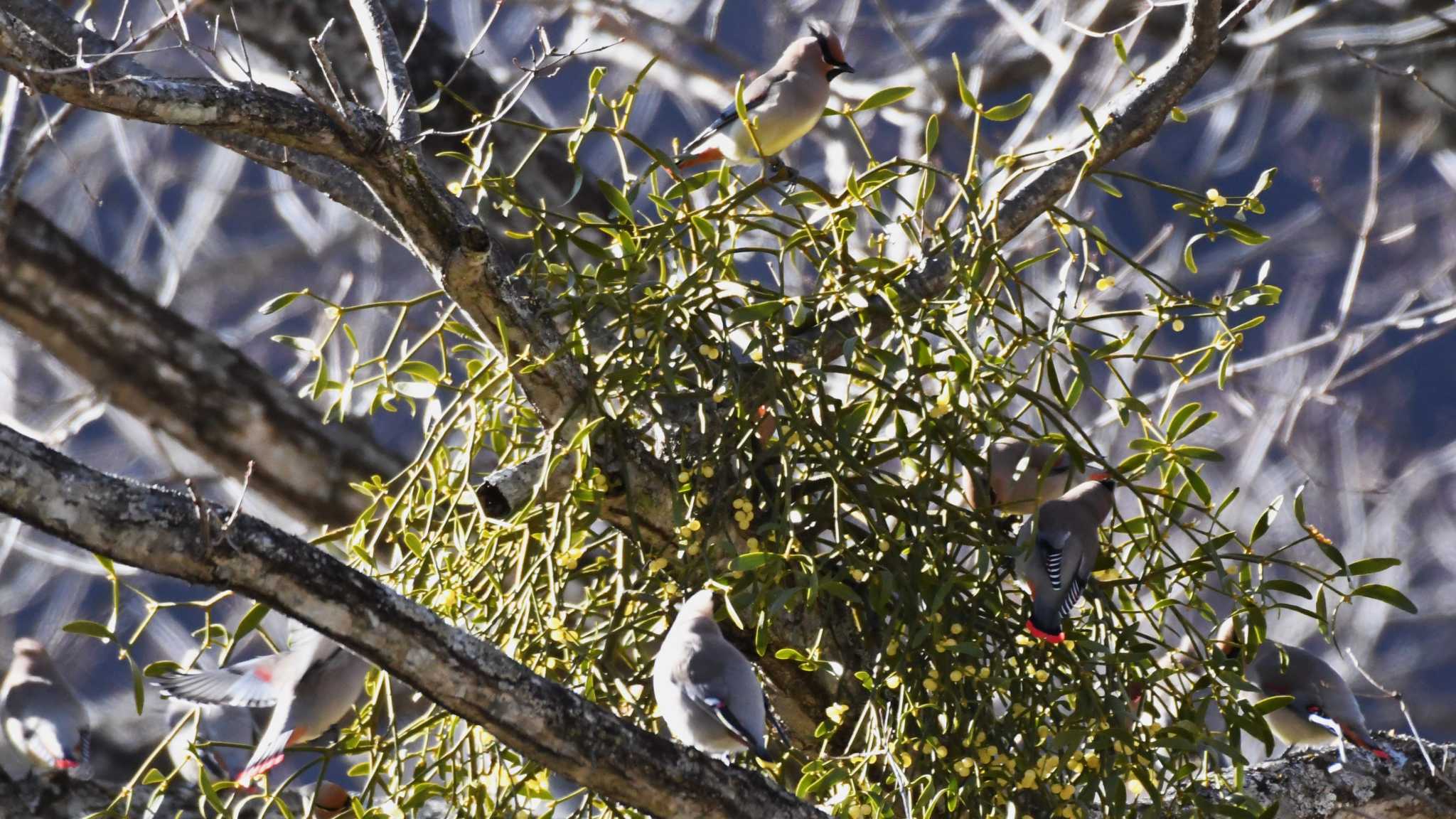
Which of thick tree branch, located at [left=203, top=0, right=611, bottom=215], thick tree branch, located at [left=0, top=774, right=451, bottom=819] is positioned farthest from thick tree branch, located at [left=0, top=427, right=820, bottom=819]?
thick tree branch, located at [left=203, top=0, right=611, bottom=215]

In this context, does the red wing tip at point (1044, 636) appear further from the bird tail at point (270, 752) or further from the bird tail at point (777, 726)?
the bird tail at point (270, 752)

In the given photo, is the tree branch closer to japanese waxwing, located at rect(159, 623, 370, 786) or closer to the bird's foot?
the bird's foot

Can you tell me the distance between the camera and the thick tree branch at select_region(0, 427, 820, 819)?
3.53 ft

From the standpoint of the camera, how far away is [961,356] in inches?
61.1

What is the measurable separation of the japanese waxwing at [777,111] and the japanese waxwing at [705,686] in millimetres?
594

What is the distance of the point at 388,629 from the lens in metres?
1.21

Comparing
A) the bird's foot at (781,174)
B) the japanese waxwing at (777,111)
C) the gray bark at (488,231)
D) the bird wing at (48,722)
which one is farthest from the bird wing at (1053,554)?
the bird wing at (48,722)

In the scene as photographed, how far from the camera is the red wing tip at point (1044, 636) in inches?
59.1

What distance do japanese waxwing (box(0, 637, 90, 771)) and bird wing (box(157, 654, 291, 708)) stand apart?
1.55 m

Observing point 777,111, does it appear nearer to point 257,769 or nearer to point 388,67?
point 388,67

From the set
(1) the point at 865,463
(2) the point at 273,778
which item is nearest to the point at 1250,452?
(2) the point at 273,778

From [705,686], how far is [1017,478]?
0.44 m

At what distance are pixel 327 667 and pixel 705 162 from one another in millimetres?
778

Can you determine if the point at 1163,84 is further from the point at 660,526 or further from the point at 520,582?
the point at 520,582
